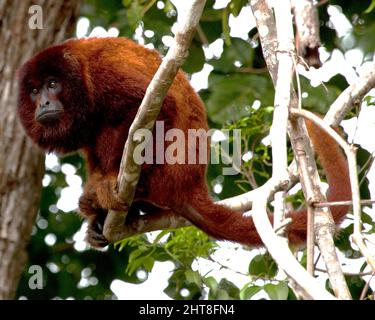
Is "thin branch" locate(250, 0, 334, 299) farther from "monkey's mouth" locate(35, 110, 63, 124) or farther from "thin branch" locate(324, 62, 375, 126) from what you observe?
"monkey's mouth" locate(35, 110, 63, 124)

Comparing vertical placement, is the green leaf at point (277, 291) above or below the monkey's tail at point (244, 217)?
below

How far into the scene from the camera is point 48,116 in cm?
429

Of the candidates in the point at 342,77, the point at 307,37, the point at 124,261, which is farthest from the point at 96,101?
the point at 124,261

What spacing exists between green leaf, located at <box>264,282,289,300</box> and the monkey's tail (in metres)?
0.20

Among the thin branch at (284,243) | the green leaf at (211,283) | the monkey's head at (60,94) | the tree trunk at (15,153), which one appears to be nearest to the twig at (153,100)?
the thin branch at (284,243)

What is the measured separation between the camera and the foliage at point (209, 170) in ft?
15.8

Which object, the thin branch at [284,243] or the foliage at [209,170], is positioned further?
the foliage at [209,170]

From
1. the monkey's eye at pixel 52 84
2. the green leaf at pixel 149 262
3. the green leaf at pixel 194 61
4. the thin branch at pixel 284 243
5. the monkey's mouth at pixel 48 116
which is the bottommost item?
the green leaf at pixel 149 262

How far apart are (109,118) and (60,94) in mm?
302

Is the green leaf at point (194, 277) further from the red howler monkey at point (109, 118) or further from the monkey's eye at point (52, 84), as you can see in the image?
the monkey's eye at point (52, 84)

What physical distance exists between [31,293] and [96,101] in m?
2.82

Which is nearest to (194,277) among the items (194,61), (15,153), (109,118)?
(109,118)

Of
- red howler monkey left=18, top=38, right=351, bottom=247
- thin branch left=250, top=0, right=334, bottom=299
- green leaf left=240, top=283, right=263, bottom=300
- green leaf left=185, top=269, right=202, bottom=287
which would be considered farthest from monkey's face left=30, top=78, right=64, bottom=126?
thin branch left=250, top=0, right=334, bottom=299

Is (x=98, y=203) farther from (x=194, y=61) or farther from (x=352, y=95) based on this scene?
(x=194, y=61)
